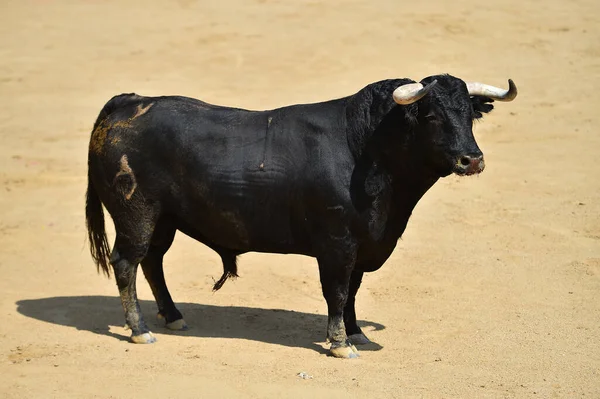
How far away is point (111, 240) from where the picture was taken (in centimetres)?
1234

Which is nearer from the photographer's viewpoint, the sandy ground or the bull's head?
the bull's head

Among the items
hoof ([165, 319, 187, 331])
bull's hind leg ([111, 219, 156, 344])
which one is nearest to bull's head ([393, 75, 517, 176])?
bull's hind leg ([111, 219, 156, 344])

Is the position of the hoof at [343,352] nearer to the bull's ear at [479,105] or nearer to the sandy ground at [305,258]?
the sandy ground at [305,258]

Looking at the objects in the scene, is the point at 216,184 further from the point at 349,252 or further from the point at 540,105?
the point at 540,105

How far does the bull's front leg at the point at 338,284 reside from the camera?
870cm

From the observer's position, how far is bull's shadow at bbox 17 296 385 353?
941cm

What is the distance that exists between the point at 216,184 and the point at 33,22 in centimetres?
1396

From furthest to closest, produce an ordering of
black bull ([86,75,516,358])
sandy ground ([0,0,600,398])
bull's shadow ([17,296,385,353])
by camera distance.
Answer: bull's shadow ([17,296,385,353]) < black bull ([86,75,516,358]) < sandy ground ([0,0,600,398])

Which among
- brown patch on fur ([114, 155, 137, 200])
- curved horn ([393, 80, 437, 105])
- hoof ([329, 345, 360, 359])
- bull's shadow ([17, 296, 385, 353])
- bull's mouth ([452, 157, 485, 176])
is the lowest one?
bull's shadow ([17, 296, 385, 353])

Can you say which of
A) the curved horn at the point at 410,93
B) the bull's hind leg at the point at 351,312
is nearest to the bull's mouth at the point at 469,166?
the curved horn at the point at 410,93

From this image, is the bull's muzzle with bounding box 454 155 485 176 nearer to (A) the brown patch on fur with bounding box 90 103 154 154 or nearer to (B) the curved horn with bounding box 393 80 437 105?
(B) the curved horn with bounding box 393 80 437 105

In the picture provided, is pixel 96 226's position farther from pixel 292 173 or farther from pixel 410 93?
pixel 410 93

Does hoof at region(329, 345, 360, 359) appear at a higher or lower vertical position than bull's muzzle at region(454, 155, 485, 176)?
lower

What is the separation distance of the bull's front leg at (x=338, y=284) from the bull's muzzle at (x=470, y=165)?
1.11 metres
